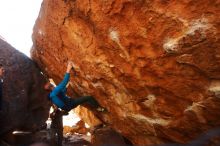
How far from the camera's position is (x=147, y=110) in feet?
21.8

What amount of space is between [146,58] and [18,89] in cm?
509

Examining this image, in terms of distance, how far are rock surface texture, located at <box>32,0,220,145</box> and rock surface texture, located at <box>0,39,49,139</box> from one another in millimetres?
1785

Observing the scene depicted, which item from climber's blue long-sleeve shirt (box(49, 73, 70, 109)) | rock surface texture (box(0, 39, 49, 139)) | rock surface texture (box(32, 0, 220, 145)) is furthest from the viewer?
rock surface texture (box(0, 39, 49, 139))

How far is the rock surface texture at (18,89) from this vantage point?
367 inches

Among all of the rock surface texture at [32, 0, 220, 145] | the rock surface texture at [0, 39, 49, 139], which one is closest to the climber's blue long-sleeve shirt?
the rock surface texture at [32, 0, 220, 145]

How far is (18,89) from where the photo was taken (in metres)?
9.48

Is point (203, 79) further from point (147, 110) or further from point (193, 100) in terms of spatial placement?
point (147, 110)

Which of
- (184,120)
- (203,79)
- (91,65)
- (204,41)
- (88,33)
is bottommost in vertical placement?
(184,120)

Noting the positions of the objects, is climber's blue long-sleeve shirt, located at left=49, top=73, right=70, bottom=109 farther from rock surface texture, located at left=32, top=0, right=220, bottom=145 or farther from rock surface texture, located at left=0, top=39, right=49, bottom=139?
rock surface texture, located at left=0, top=39, right=49, bottom=139

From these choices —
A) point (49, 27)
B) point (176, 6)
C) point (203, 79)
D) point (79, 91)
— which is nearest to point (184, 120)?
point (203, 79)

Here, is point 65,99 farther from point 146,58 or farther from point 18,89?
point 146,58

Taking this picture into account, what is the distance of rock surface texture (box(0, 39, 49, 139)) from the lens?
9.32 meters

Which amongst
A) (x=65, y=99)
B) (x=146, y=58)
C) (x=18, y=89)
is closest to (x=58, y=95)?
(x=65, y=99)

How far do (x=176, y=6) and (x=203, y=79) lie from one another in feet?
4.40
